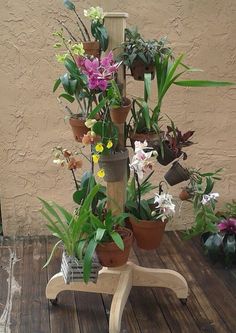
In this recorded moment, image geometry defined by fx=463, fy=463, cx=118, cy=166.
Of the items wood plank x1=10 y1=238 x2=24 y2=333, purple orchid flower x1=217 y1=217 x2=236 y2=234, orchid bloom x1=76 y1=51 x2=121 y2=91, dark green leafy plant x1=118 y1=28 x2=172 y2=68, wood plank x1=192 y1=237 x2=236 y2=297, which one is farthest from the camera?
purple orchid flower x1=217 y1=217 x2=236 y2=234

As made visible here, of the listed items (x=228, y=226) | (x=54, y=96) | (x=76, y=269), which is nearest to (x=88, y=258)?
(x=76, y=269)

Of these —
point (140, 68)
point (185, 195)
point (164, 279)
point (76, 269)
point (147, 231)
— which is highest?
point (140, 68)

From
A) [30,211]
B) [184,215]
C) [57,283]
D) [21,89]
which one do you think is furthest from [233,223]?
[21,89]

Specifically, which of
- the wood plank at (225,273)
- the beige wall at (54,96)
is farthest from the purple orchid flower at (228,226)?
the beige wall at (54,96)

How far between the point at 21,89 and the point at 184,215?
1.18 metres

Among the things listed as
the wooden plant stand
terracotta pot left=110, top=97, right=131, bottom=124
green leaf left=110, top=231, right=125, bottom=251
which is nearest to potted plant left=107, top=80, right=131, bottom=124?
terracotta pot left=110, top=97, right=131, bottom=124

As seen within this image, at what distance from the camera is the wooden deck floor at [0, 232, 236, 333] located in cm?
191

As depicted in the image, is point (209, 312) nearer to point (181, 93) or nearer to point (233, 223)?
point (233, 223)

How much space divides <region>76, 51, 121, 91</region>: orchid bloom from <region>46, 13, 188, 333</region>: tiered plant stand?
180 millimetres

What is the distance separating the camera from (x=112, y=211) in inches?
75.0

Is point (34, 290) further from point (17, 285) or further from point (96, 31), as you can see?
point (96, 31)

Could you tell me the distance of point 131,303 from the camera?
2061 millimetres

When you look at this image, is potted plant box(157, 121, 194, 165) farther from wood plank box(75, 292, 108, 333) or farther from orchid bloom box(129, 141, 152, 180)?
wood plank box(75, 292, 108, 333)

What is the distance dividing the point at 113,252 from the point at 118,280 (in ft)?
0.64
